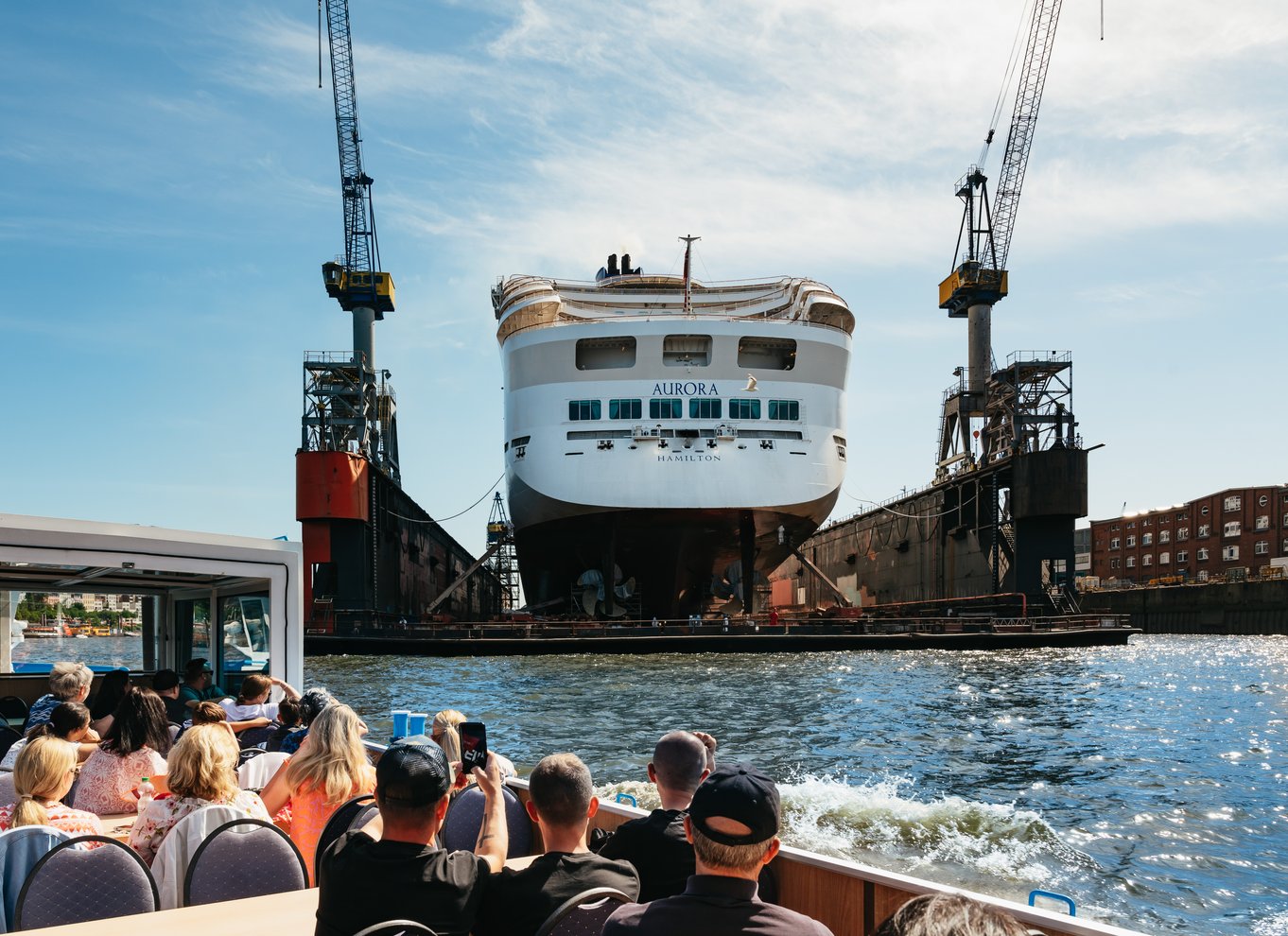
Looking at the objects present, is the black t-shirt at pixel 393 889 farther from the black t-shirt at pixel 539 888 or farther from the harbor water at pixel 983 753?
the harbor water at pixel 983 753

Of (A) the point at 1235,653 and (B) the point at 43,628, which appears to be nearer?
(B) the point at 43,628

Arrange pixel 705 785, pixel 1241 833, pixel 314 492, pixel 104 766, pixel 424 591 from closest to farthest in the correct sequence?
pixel 705 785, pixel 104 766, pixel 1241 833, pixel 314 492, pixel 424 591

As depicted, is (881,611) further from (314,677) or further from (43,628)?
(43,628)

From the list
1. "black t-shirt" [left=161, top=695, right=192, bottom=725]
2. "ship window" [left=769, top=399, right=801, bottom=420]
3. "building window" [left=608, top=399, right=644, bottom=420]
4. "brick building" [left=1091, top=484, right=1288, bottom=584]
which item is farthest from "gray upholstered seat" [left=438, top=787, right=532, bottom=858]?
"brick building" [left=1091, top=484, right=1288, bottom=584]

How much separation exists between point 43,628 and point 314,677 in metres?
16.5

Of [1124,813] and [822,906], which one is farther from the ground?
[822,906]

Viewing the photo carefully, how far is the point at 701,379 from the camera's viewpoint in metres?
41.6

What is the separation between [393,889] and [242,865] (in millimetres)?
1365

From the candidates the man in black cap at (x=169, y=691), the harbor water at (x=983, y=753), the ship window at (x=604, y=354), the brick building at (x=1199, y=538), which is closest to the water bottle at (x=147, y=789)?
the man in black cap at (x=169, y=691)

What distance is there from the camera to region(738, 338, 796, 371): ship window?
4288 cm

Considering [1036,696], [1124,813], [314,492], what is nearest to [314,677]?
[314,492]

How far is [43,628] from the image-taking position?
12.1 meters

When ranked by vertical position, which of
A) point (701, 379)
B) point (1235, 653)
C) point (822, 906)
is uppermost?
point (701, 379)

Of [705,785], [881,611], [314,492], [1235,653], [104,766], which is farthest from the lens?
[881,611]
